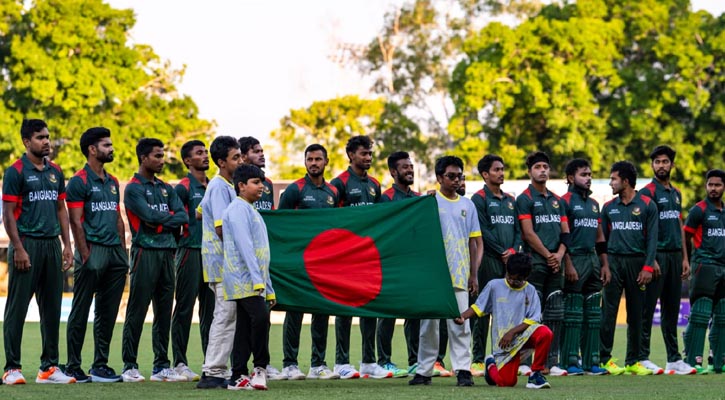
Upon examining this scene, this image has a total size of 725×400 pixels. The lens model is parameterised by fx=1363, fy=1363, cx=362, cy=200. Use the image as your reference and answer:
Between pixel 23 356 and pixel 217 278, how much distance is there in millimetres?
6646

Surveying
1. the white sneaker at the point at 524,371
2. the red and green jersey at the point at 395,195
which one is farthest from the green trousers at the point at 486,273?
the red and green jersey at the point at 395,195

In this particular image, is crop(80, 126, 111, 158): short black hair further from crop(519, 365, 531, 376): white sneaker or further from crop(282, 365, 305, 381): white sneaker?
crop(519, 365, 531, 376): white sneaker

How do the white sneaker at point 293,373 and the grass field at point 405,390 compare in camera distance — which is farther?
the white sneaker at point 293,373

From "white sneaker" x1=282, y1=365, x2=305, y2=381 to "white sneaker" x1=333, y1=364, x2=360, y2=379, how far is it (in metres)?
0.39

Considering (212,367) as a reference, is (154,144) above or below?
above

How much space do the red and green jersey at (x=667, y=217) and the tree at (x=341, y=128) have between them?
116 ft

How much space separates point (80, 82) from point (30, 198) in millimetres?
34234

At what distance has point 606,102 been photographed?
46.0 m

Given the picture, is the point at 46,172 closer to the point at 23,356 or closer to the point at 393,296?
the point at 393,296

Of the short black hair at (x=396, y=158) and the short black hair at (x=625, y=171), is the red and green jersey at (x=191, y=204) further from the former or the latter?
the short black hair at (x=625, y=171)

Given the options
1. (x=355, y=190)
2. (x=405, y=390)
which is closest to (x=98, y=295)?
(x=355, y=190)

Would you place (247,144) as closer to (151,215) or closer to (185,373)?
(151,215)

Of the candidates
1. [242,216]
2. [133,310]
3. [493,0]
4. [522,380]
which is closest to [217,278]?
[242,216]

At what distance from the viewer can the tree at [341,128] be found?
168 feet
